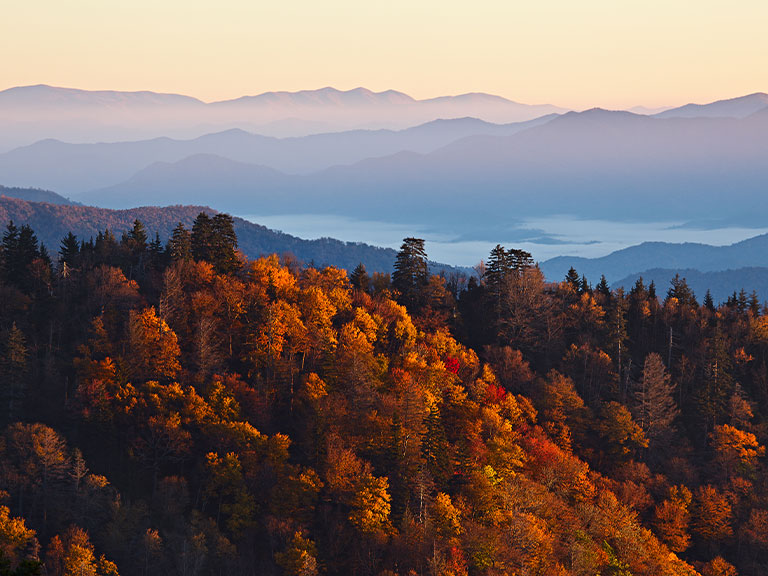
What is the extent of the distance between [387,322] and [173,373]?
31767 millimetres

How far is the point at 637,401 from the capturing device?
Answer: 4619 inches

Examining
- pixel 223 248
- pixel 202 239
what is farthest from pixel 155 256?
pixel 223 248

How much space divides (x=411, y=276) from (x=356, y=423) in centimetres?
3879

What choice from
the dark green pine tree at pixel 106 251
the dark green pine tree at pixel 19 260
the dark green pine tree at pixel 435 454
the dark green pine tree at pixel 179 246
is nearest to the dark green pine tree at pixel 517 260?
the dark green pine tree at pixel 435 454

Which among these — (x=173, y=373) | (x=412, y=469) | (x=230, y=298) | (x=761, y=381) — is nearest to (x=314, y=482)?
(x=412, y=469)

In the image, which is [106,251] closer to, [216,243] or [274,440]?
[216,243]

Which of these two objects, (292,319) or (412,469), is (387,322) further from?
(412,469)

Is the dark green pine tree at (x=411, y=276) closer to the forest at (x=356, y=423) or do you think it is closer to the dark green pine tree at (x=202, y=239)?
the forest at (x=356, y=423)

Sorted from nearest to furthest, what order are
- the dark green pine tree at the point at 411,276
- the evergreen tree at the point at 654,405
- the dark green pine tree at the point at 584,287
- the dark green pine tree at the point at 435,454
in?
1. the dark green pine tree at the point at 435,454
2. the evergreen tree at the point at 654,405
3. the dark green pine tree at the point at 411,276
4. the dark green pine tree at the point at 584,287

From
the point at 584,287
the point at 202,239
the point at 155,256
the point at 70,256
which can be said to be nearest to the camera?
the point at 70,256

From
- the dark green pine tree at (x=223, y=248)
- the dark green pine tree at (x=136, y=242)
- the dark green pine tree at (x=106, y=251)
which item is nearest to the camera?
the dark green pine tree at (x=223, y=248)

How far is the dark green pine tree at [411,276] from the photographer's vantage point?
125 meters

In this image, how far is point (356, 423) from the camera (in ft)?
304

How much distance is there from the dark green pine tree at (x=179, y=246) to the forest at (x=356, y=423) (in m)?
0.37
